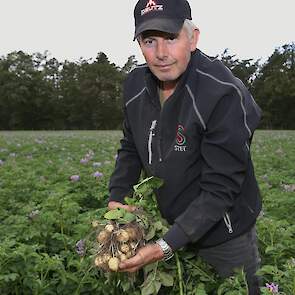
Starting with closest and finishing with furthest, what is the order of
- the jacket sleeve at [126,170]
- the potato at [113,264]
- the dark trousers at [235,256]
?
the potato at [113,264], the dark trousers at [235,256], the jacket sleeve at [126,170]

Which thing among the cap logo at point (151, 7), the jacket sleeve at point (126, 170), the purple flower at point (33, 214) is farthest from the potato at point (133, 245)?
the purple flower at point (33, 214)

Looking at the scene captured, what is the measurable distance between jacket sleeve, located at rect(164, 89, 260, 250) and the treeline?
53456mm

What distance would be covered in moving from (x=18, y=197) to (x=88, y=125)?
5400cm

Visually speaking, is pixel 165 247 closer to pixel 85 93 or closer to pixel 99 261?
pixel 99 261

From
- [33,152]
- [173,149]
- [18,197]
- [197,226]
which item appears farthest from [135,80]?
[33,152]

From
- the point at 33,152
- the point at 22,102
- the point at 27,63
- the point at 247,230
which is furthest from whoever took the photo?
the point at 27,63

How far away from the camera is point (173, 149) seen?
230cm

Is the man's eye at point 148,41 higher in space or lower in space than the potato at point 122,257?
higher

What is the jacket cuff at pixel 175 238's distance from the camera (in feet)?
7.06

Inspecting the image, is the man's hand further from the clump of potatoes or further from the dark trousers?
the dark trousers

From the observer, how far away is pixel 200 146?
7.48ft

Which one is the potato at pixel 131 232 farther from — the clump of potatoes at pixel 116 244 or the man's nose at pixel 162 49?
the man's nose at pixel 162 49

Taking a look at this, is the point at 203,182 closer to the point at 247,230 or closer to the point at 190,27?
the point at 247,230

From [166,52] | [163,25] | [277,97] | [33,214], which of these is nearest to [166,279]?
[166,52]
